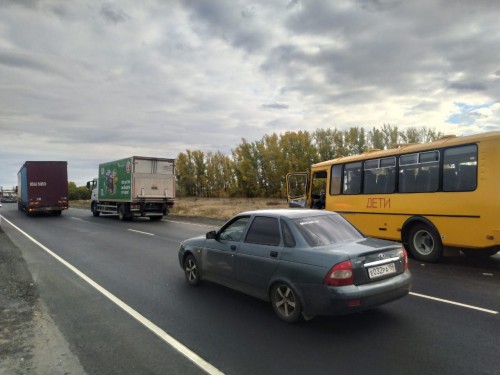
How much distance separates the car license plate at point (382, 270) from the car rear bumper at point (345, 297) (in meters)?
0.09

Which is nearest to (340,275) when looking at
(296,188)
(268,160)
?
(296,188)

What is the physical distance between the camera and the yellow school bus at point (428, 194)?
26.8 feet

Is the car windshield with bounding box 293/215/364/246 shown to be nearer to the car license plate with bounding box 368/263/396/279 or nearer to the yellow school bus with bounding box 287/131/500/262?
the car license plate with bounding box 368/263/396/279

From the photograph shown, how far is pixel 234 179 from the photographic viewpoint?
80.0 metres

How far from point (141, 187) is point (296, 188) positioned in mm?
11570

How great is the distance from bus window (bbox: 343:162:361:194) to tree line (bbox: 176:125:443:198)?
43.9 m

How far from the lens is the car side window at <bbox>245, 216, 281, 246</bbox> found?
5475 mm

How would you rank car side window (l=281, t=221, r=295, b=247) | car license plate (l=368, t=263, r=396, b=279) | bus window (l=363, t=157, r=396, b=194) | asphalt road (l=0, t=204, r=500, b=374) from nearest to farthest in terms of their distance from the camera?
asphalt road (l=0, t=204, r=500, b=374) < car license plate (l=368, t=263, r=396, b=279) < car side window (l=281, t=221, r=295, b=247) < bus window (l=363, t=157, r=396, b=194)

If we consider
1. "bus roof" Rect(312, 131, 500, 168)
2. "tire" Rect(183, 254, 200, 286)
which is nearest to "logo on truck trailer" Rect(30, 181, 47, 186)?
"bus roof" Rect(312, 131, 500, 168)

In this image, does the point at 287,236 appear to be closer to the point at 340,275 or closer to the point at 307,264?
the point at 307,264

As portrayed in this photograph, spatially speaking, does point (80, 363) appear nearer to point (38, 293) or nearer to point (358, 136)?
point (38, 293)

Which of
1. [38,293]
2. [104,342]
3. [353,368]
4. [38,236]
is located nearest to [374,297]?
[353,368]

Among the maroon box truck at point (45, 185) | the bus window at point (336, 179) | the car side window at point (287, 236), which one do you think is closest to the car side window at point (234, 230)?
the car side window at point (287, 236)

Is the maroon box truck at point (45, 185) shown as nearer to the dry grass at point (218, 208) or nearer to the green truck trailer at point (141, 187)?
the green truck trailer at point (141, 187)
